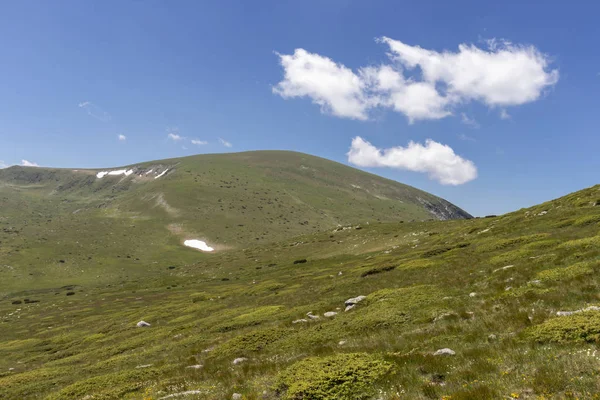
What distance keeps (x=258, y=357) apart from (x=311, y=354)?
3494 mm

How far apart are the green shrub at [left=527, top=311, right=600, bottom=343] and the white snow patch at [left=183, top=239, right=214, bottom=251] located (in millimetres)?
167134

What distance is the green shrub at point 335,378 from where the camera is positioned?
9.93m

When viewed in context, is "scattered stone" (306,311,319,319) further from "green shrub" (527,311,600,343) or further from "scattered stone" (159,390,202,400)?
"green shrub" (527,311,600,343)

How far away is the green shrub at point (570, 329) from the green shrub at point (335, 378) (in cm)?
510

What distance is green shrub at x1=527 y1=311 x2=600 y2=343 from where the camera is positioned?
1002 centimetres

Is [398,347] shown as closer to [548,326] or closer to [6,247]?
[548,326]

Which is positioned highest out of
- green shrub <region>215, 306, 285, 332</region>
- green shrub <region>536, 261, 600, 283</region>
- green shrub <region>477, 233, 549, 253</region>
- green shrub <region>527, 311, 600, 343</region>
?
green shrub <region>477, 233, 549, 253</region>

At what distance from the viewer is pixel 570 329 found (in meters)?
10.5

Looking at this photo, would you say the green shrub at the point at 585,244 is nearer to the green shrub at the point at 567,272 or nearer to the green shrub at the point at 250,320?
the green shrub at the point at 567,272

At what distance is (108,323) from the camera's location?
158 ft

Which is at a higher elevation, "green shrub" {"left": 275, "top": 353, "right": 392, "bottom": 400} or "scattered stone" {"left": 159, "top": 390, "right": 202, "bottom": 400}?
"green shrub" {"left": 275, "top": 353, "right": 392, "bottom": 400}

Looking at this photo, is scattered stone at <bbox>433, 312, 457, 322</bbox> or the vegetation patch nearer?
scattered stone at <bbox>433, 312, 457, 322</bbox>

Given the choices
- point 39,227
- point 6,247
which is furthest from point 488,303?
point 39,227

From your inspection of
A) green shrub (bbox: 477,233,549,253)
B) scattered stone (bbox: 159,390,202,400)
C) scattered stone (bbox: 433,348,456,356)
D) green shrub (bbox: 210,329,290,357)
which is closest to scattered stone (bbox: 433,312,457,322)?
scattered stone (bbox: 433,348,456,356)
